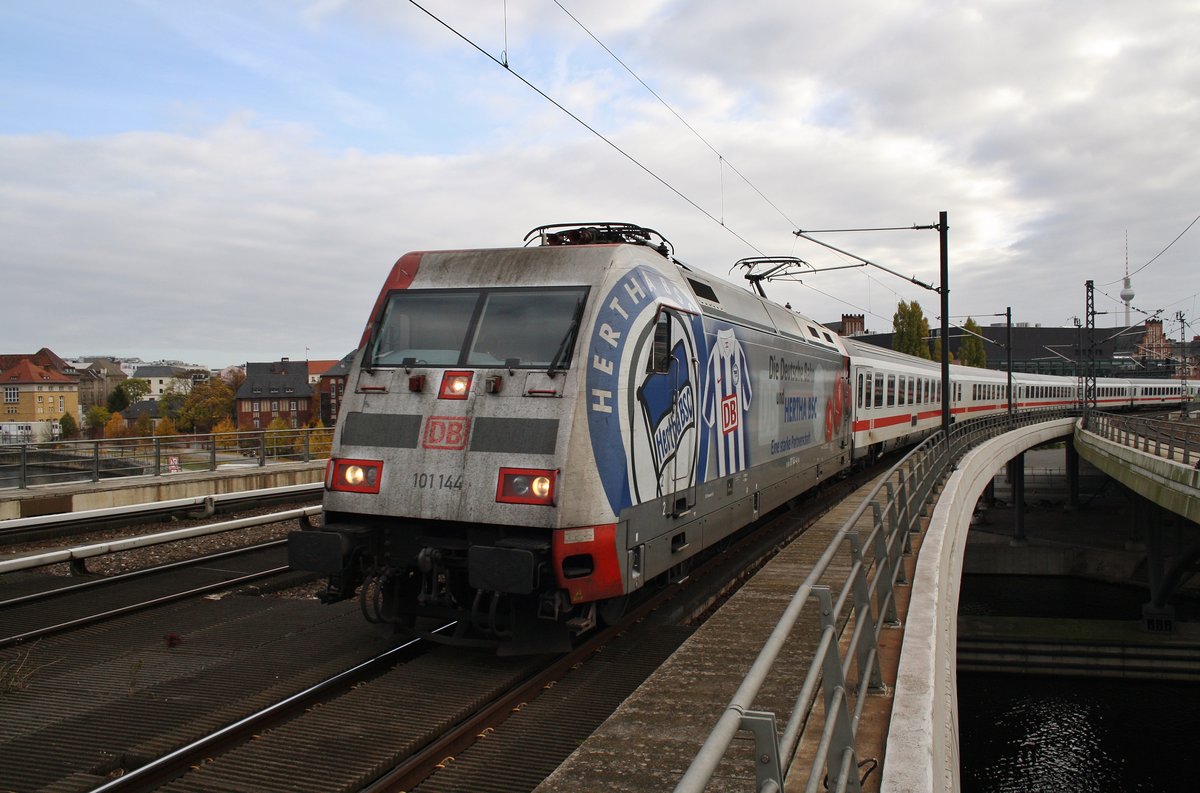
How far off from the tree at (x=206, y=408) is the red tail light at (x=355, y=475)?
346ft

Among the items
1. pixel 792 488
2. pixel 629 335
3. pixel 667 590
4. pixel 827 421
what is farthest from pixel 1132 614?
pixel 629 335

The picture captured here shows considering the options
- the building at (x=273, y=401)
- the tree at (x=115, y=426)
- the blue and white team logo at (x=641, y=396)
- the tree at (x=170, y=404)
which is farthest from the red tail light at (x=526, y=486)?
the tree at (x=170, y=404)

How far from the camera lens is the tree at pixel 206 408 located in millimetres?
105938

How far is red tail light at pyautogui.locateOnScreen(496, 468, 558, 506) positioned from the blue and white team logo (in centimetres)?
46

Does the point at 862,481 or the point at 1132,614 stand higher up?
the point at 862,481

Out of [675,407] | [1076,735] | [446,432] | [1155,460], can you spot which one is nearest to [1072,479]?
[1076,735]

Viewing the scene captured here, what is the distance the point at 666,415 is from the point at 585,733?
3183mm

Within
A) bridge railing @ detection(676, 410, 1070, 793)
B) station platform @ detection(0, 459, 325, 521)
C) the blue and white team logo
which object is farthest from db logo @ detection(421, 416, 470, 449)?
station platform @ detection(0, 459, 325, 521)

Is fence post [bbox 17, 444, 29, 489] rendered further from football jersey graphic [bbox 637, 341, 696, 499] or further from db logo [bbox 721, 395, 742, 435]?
football jersey graphic [bbox 637, 341, 696, 499]

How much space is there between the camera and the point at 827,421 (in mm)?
17297

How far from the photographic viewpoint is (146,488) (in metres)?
17.8

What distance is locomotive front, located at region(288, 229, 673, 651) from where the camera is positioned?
689cm

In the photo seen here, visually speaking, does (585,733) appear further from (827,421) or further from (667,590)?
(827,421)

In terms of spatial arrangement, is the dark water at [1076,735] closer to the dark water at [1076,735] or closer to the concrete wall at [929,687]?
the dark water at [1076,735]
